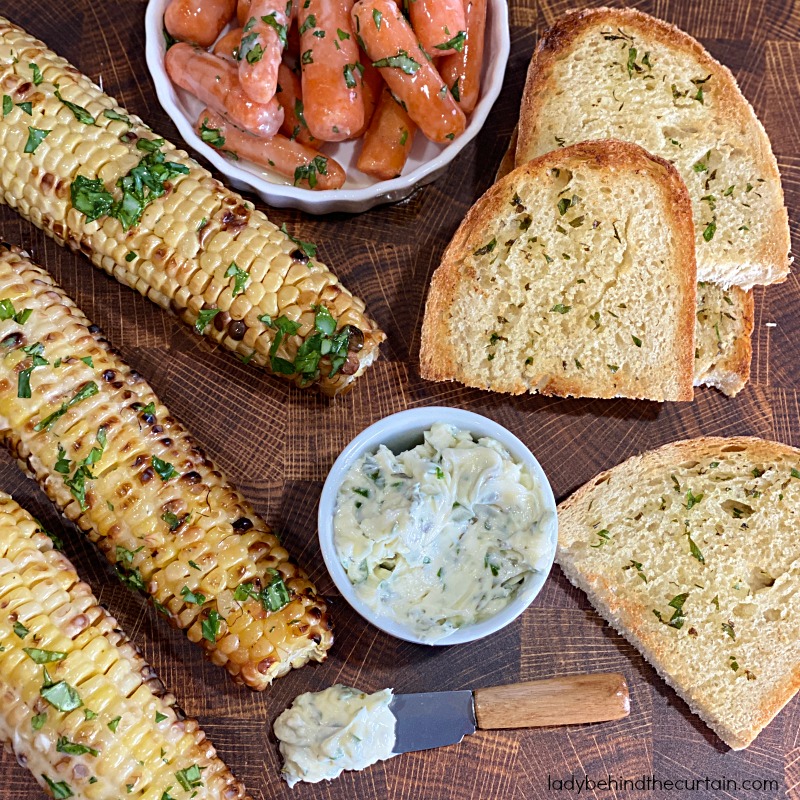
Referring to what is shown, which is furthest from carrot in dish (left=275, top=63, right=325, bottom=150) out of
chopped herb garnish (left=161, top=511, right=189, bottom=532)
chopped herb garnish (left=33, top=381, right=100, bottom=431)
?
chopped herb garnish (left=161, top=511, right=189, bottom=532)

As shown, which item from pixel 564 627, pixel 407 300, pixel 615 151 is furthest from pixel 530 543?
pixel 615 151

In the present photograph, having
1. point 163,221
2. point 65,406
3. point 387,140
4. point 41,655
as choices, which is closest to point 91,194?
point 163,221

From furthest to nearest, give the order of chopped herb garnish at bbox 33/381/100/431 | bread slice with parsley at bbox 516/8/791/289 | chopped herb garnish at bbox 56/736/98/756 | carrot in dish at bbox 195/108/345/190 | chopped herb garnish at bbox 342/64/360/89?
bread slice with parsley at bbox 516/8/791/289, carrot in dish at bbox 195/108/345/190, chopped herb garnish at bbox 342/64/360/89, chopped herb garnish at bbox 33/381/100/431, chopped herb garnish at bbox 56/736/98/756

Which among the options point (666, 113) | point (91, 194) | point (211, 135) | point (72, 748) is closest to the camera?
point (72, 748)

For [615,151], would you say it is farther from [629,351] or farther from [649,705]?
[649,705]

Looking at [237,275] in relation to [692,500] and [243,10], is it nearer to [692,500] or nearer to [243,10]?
[243,10]

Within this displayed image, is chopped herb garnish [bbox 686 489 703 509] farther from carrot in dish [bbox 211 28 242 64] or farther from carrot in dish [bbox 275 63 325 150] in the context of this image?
carrot in dish [bbox 211 28 242 64]
